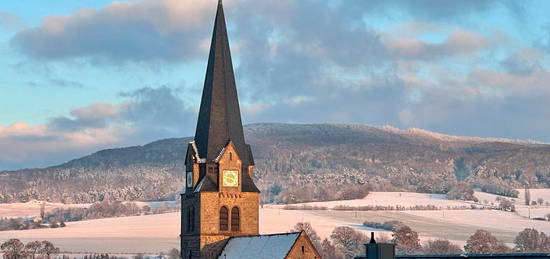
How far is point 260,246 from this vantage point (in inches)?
3784

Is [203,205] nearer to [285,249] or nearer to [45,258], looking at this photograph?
[285,249]

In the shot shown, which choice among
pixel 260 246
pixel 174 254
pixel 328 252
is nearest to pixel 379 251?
pixel 260 246

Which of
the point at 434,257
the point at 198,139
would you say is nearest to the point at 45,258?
the point at 198,139

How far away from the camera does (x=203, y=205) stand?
104312mm

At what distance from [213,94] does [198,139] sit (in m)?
4.89

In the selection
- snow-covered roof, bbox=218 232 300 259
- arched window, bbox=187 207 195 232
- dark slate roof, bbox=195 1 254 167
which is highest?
dark slate roof, bbox=195 1 254 167

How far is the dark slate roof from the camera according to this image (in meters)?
106

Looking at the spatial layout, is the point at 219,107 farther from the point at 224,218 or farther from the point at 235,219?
the point at 235,219

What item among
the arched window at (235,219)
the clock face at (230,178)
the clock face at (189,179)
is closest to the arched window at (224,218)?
the arched window at (235,219)

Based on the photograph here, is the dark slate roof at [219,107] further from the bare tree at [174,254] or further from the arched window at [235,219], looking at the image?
the bare tree at [174,254]

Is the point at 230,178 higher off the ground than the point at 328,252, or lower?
higher

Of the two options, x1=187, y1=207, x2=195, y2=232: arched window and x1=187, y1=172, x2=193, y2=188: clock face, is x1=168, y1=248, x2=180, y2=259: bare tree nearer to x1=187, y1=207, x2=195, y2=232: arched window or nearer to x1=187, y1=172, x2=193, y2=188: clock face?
x1=187, y1=172, x2=193, y2=188: clock face

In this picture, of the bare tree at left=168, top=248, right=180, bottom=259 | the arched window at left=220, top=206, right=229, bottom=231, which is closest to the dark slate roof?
the arched window at left=220, top=206, right=229, bottom=231

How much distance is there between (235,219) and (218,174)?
477cm
